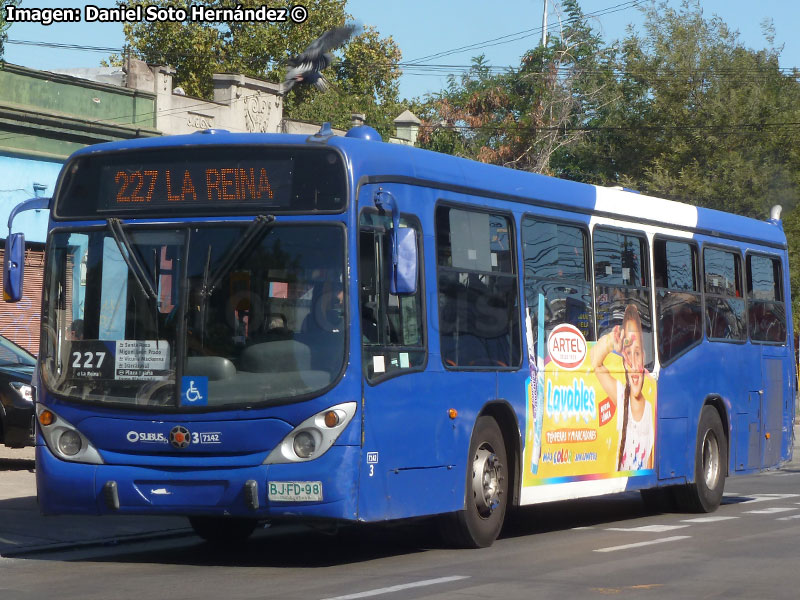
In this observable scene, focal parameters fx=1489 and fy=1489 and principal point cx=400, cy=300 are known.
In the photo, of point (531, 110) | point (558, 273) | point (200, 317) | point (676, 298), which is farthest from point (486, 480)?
point (531, 110)

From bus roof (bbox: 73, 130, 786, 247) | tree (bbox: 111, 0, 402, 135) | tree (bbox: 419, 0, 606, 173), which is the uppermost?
tree (bbox: 111, 0, 402, 135)

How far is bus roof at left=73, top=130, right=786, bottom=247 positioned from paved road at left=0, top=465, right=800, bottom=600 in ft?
9.08

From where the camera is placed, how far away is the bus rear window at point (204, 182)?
1014 cm

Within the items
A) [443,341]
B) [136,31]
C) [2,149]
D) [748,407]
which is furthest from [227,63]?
[443,341]

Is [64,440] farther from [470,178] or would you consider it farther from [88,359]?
[470,178]

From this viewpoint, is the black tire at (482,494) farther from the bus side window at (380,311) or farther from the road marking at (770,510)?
the road marking at (770,510)

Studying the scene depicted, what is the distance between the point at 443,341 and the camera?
11016mm

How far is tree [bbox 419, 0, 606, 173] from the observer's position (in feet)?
161

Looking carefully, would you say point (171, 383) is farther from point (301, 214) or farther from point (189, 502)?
point (301, 214)

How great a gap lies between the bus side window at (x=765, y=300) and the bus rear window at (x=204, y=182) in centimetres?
795

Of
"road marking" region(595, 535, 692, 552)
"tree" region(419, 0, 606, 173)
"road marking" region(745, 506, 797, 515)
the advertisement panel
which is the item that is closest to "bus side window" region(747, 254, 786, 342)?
"road marking" region(745, 506, 797, 515)

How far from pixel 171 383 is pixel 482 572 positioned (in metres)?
2.45

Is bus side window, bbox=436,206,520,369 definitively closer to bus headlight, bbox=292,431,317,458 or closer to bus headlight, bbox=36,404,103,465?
bus headlight, bbox=292,431,317,458

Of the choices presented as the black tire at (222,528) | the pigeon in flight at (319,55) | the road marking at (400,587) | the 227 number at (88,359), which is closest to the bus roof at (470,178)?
the 227 number at (88,359)
